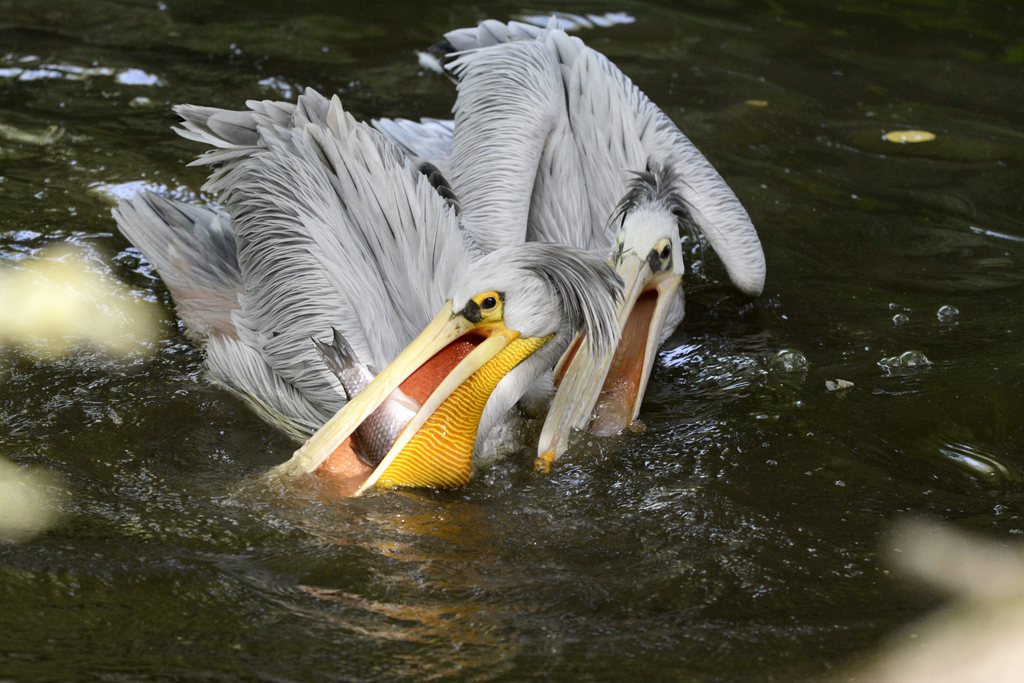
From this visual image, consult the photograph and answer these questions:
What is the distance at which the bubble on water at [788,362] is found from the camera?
4203 mm

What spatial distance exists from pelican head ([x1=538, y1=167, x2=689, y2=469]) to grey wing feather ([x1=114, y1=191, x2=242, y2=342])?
1.18 m

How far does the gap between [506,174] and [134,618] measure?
2.19 m

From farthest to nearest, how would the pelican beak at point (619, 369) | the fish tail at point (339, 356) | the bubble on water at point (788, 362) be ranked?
1. the bubble on water at point (788, 362)
2. the pelican beak at point (619, 369)
3. the fish tail at point (339, 356)

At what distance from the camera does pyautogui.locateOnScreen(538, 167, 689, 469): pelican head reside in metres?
3.66

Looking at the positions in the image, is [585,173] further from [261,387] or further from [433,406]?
[433,406]

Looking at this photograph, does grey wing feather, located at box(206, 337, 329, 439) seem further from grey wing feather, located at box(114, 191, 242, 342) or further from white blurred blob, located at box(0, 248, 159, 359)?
white blurred blob, located at box(0, 248, 159, 359)

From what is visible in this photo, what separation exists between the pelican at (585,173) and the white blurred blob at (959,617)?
111cm

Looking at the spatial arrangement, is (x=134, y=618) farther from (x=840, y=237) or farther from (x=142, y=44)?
(x=142, y=44)

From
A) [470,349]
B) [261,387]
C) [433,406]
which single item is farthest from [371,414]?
[261,387]

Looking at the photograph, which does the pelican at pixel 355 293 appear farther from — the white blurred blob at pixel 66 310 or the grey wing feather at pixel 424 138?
the grey wing feather at pixel 424 138

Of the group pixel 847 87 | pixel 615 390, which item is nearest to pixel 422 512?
pixel 615 390

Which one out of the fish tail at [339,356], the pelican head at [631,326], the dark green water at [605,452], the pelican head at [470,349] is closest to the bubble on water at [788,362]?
the dark green water at [605,452]

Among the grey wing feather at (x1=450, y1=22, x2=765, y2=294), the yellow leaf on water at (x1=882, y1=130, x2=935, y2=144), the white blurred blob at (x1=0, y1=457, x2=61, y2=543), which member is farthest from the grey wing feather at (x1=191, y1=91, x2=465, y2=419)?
the yellow leaf on water at (x1=882, y1=130, x2=935, y2=144)

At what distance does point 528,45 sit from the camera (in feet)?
15.4
